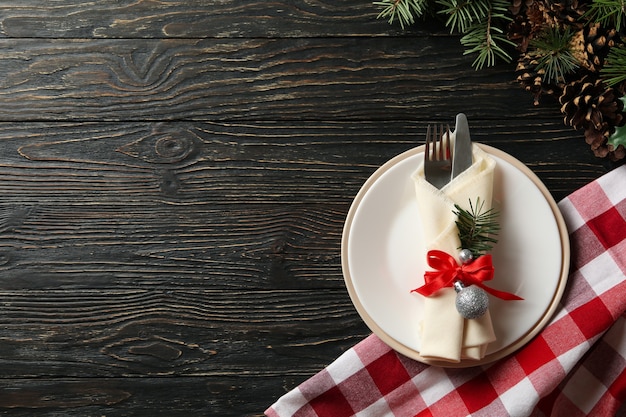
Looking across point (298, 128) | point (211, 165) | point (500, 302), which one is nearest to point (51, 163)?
point (211, 165)

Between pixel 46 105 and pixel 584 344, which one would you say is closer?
pixel 584 344

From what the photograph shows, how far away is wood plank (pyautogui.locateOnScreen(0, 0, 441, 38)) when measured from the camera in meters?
1.04

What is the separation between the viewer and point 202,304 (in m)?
1.03

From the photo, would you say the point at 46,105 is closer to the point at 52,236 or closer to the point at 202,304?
the point at 52,236

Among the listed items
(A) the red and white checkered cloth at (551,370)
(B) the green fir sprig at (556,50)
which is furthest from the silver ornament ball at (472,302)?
(B) the green fir sprig at (556,50)

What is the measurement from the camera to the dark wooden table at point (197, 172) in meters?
1.03

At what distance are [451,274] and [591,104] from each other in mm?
324

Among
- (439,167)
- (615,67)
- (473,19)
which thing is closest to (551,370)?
(439,167)

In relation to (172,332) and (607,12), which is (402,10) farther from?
(172,332)

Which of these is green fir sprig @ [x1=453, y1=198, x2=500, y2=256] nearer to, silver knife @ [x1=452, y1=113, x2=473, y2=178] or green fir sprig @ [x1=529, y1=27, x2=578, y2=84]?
silver knife @ [x1=452, y1=113, x2=473, y2=178]

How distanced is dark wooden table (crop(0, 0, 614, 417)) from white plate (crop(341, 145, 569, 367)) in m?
0.06

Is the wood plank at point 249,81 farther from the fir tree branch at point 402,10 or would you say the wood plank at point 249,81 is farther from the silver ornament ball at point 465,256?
the silver ornament ball at point 465,256

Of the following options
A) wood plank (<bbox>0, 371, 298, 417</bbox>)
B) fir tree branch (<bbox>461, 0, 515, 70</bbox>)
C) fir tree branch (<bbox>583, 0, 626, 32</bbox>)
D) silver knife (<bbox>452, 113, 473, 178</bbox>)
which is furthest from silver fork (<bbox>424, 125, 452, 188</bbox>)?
wood plank (<bbox>0, 371, 298, 417</bbox>)

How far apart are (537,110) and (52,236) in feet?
2.56
